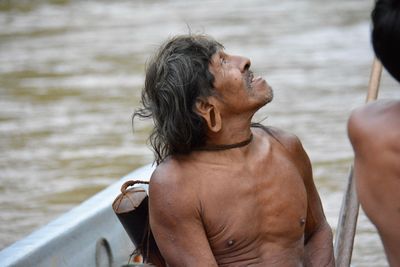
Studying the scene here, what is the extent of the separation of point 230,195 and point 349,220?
38cm

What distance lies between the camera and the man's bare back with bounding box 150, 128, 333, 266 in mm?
2689

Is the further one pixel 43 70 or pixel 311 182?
pixel 43 70

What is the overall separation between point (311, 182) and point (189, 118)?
0.44 meters

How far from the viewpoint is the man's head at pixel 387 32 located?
2000 millimetres

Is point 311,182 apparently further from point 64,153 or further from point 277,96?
point 277,96

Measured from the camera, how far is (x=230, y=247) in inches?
109

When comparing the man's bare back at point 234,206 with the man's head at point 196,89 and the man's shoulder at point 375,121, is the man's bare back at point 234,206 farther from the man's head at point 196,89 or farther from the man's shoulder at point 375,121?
the man's shoulder at point 375,121

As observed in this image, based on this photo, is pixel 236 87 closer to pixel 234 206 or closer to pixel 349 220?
pixel 234 206

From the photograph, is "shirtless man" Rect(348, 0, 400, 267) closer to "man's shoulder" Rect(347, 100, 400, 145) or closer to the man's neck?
"man's shoulder" Rect(347, 100, 400, 145)

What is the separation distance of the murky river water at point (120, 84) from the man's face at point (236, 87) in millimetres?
309

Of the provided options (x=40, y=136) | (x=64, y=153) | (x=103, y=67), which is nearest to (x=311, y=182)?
(x=64, y=153)

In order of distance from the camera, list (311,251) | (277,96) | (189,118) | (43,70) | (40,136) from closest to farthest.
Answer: (189,118) < (311,251) < (40,136) < (277,96) < (43,70)

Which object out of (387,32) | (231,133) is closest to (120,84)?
(231,133)

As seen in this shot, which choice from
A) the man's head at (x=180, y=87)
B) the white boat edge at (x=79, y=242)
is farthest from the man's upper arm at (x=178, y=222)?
the white boat edge at (x=79, y=242)
